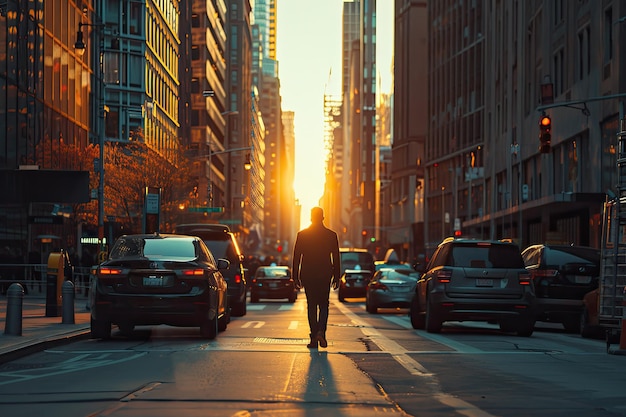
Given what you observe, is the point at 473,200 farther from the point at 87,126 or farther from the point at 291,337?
the point at 291,337

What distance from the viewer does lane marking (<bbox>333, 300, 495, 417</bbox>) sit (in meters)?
9.04

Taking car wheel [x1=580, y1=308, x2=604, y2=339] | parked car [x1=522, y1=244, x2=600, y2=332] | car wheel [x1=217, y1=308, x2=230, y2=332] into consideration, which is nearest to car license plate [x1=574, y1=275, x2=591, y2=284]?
parked car [x1=522, y1=244, x2=600, y2=332]

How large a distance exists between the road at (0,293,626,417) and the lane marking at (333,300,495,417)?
13 mm

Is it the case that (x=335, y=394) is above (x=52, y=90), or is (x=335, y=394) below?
below

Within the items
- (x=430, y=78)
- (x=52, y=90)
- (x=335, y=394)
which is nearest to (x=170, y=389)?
(x=335, y=394)

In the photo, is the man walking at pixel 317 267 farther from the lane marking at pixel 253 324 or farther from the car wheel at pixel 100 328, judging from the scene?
the lane marking at pixel 253 324

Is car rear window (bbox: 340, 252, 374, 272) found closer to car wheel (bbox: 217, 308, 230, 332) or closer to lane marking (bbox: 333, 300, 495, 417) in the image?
lane marking (bbox: 333, 300, 495, 417)

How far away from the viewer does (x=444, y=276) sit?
2041cm

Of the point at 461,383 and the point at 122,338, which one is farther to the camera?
the point at 122,338

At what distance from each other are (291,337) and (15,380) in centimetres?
732

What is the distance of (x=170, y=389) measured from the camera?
33.5 feet

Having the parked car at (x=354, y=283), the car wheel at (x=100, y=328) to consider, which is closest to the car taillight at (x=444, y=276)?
the car wheel at (x=100, y=328)

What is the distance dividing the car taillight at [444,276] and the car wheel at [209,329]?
464cm

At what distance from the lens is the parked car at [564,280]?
23.0 meters
